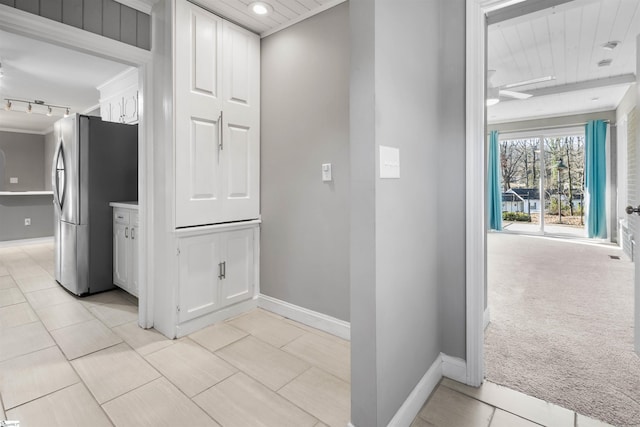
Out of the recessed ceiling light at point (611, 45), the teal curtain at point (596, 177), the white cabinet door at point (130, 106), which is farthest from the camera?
the teal curtain at point (596, 177)

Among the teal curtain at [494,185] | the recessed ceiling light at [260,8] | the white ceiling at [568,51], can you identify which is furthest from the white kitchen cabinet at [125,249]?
the teal curtain at [494,185]

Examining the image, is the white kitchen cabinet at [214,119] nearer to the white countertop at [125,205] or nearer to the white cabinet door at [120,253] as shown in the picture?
the white countertop at [125,205]

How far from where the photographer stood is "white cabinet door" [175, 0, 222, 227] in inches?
90.0

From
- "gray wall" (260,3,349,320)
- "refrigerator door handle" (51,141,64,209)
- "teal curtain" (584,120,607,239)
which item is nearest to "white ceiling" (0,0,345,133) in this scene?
"gray wall" (260,3,349,320)

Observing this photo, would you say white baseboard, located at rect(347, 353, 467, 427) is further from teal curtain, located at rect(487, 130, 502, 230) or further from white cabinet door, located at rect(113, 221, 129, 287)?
teal curtain, located at rect(487, 130, 502, 230)

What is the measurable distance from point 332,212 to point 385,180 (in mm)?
1126

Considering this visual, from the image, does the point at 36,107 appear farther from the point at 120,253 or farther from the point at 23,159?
the point at 120,253

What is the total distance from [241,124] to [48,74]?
3251mm

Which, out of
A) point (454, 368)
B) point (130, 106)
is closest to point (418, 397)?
point (454, 368)

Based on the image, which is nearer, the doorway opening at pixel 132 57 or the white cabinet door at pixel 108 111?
the doorway opening at pixel 132 57

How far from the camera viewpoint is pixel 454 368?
6.07 ft

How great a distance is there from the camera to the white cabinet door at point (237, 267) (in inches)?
106

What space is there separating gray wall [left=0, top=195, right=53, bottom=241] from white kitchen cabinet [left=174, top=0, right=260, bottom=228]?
5557 millimetres

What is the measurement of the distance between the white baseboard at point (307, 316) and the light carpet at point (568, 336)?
3.16ft
